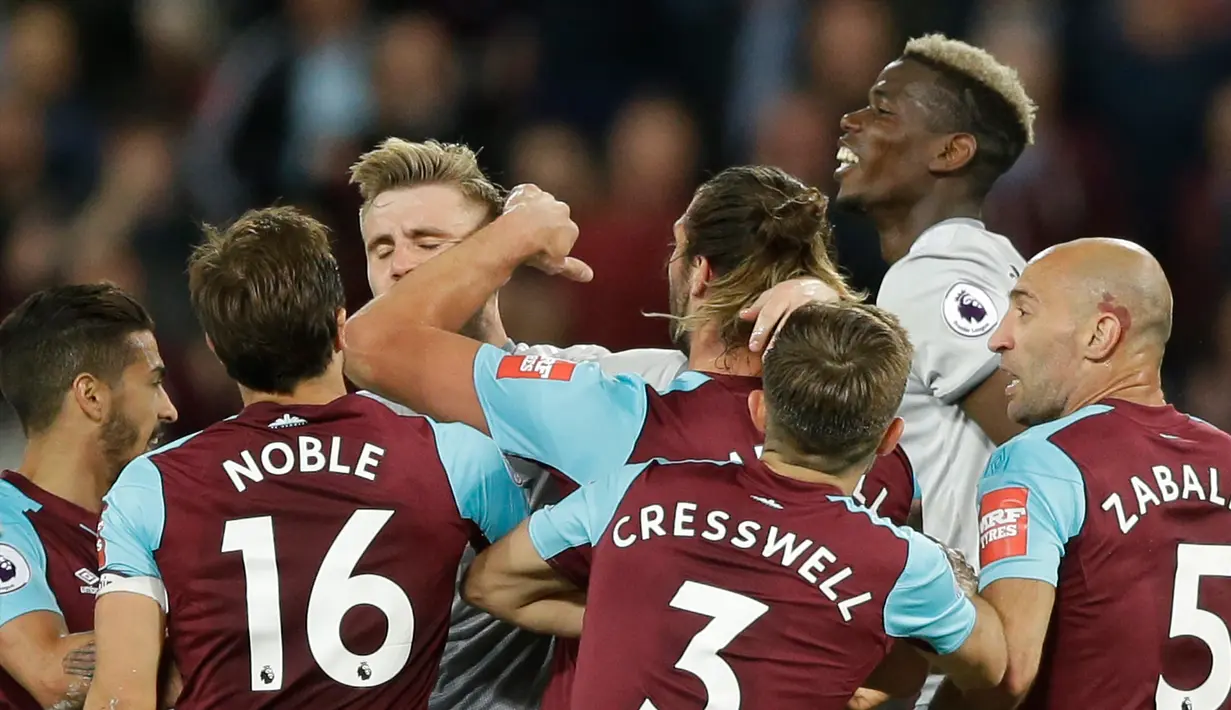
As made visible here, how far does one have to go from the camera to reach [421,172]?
4.52m

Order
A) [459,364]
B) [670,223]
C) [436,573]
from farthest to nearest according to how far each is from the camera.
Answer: [670,223] → [459,364] → [436,573]

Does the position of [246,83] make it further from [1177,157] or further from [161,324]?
[1177,157]

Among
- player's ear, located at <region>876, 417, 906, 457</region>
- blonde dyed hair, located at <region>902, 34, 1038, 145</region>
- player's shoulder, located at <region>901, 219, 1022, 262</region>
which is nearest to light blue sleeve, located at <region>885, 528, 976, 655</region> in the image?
player's ear, located at <region>876, 417, 906, 457</region>

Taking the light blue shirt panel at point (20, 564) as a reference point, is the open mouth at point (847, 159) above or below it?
above

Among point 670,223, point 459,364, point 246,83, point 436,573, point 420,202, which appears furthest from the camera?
point 246,83

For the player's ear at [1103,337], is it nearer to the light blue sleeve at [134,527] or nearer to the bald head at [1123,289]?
the bald head at [1123,289]

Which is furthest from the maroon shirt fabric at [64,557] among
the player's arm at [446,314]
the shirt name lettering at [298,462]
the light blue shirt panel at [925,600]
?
the light blue shirt panel at [925,600]

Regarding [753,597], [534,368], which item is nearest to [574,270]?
[534,368]

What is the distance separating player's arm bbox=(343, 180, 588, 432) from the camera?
3.65m

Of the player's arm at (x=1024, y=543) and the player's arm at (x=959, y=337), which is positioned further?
the player's arm at (x=959, y=337)

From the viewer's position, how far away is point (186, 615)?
3.28 meters

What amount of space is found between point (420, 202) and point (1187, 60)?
15.5 ft

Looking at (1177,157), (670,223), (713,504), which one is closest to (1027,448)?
(713,504)

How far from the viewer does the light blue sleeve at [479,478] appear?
Answer: 3422 mm
